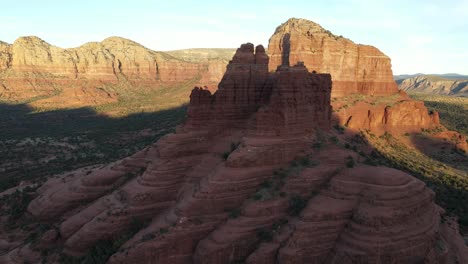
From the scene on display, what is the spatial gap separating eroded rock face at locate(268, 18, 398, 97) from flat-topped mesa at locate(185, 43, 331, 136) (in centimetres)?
4781

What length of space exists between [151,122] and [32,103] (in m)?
78.6

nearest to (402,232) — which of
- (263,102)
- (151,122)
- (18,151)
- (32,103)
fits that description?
(263,102)

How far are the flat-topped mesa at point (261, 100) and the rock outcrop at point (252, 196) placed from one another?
0.11m

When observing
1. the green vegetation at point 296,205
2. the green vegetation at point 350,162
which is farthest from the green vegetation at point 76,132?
the green vegetation at point 350,162

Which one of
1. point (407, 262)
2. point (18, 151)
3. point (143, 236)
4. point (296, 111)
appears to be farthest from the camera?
point (18, 151)

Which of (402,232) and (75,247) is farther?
(75,247)

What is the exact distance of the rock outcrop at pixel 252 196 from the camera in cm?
3203

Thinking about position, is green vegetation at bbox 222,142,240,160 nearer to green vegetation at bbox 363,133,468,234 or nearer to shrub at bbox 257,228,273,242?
shrub at bbox 257,228,273,242

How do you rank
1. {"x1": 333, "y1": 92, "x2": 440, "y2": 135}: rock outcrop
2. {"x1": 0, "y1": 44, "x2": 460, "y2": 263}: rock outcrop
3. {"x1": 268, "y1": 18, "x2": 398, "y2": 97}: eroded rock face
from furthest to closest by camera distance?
{"x1": 268, "y1": 18, "x2": 398, "y2": 97}: eroded rock face
{"x1": 333, "y1": 92, "x2": 440, "y2": 135}: rock outcrop
{"x1": 0, "y1": 44, "x2": 460, "y2": 263}: rock outcrop

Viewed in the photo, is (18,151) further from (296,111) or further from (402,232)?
(402,232)

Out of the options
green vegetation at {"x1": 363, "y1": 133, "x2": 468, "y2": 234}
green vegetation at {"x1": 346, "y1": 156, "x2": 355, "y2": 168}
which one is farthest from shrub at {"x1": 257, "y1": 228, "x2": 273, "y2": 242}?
green vegetation at {"x1": 363, "y1": 133, "x2": 468, "y2": 234}

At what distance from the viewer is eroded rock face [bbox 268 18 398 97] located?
9081cm

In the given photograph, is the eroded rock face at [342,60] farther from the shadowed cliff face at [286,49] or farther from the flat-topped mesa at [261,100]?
the flat-topped mesa at [261,100]

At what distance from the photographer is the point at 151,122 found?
134625mm
